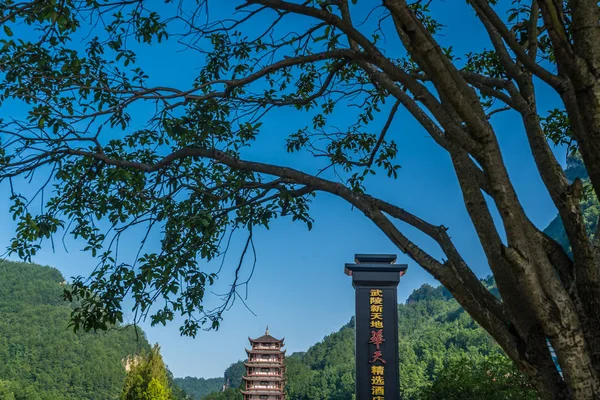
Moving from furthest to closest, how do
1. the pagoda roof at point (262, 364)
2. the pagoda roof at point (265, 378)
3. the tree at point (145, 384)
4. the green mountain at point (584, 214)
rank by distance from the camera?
the green mountain at point (584, 214), the pagoda roof at point (262, 364), the pagoda roof at point (265, 378), the tree at point (145, 384)

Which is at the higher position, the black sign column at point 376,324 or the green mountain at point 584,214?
the green mountain at point 584,214

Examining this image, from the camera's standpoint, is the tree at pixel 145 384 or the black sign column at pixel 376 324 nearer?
the black sign column at pixel 376 324

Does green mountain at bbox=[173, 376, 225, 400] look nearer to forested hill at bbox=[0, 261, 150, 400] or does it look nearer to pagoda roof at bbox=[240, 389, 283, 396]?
forested hill at bbox=[0, 261, 150, 400]

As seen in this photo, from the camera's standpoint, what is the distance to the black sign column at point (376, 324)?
462 inches

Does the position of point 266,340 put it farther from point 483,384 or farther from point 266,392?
point 483,384

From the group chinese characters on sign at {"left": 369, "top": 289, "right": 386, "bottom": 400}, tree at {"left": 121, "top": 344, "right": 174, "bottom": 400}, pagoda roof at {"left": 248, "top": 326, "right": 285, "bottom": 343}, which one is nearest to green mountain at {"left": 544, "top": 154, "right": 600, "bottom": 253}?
pagoda roof at {"left": 248, "top": 326, "right": 285, "bottom": 343}

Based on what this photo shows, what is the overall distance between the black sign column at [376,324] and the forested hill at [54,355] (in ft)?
122

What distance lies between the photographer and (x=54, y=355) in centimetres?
5828

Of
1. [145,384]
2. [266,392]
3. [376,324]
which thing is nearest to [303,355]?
[266,392]

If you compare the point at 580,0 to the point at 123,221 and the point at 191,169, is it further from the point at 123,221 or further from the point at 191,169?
the point at 123,221

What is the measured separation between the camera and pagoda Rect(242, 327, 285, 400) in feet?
96.0

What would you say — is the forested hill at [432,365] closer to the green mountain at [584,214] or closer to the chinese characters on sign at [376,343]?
the chinese characters on sign at [376,343]

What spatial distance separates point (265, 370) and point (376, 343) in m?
19.2

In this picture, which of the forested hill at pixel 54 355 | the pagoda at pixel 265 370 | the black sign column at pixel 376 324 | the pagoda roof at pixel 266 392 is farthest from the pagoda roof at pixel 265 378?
the forested hill at pixel 54 355
